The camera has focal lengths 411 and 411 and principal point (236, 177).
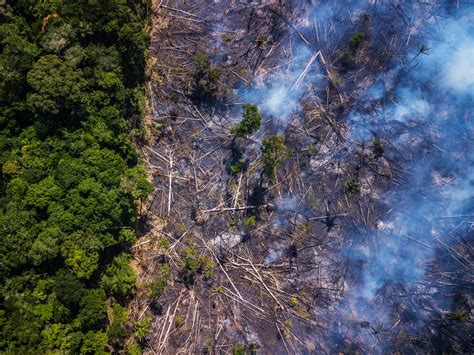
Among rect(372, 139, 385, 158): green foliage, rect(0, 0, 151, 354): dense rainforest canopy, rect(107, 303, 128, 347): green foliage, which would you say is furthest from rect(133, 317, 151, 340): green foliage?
rect(372, 139, 385, 158): green foliage

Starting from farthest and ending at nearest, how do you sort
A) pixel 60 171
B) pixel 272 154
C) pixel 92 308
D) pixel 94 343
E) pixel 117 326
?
pixel 272 154, pixel 117 326, pixel 94 343, pixel 92 308, pixel 60 171

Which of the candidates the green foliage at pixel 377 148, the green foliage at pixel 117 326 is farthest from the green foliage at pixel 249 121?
the green foliage at pixel 117 326

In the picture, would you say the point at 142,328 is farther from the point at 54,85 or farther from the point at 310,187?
the point at 54,85

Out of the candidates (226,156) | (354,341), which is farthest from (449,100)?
(354,341)

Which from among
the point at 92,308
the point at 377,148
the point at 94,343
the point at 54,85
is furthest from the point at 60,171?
the point at 377,148

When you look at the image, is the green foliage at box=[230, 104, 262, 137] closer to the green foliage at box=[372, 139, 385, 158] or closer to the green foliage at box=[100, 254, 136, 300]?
the green foliage at box=[372, 139, 385, 158]

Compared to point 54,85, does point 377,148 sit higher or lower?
lower
